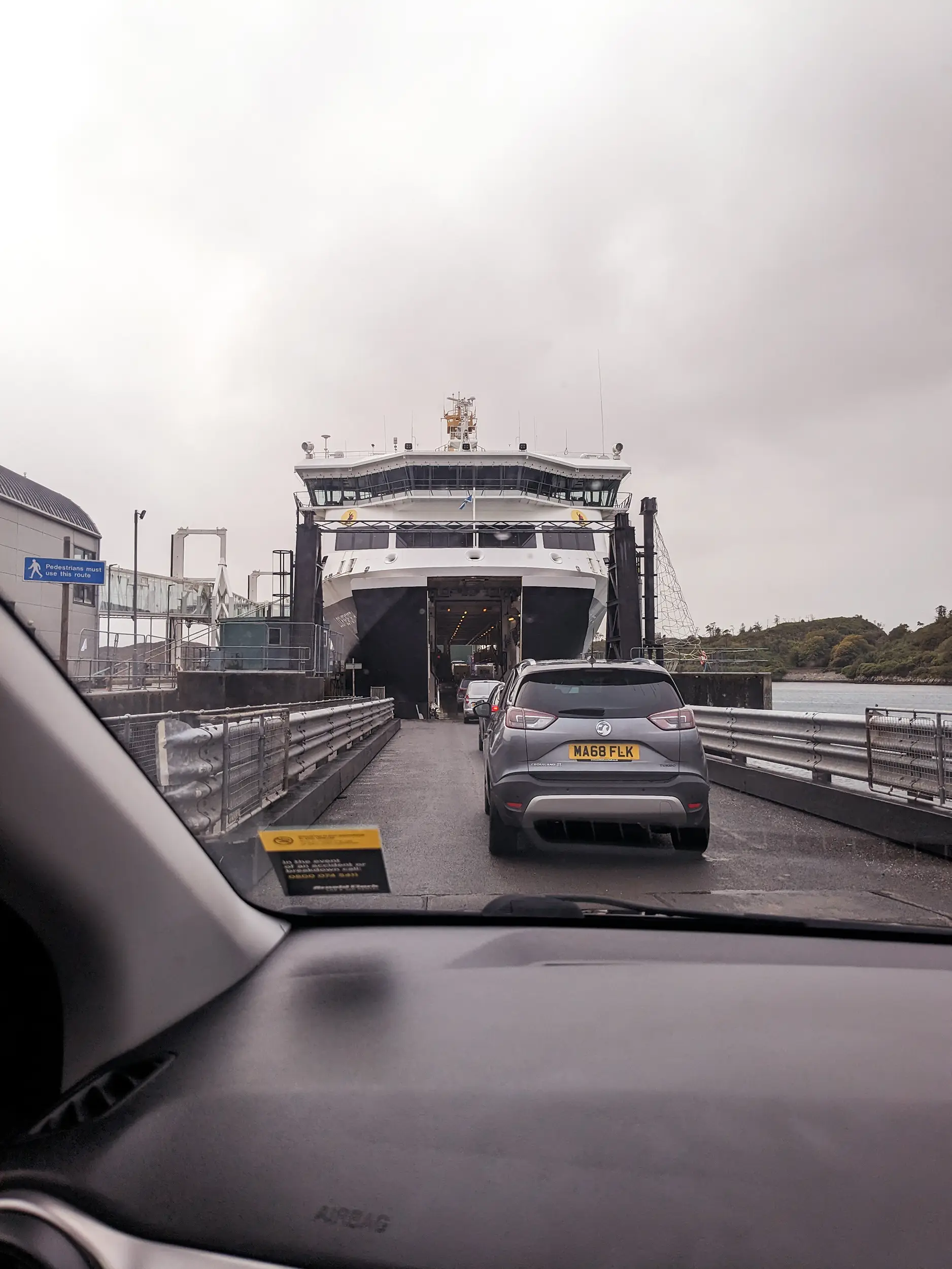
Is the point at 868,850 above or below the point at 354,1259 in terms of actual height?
below

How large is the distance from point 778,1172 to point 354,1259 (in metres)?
0.67

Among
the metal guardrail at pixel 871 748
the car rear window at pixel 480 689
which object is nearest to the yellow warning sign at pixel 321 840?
the metal guardrail at pixel 871 748

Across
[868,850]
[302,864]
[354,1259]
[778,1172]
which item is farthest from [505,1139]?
[868,850]

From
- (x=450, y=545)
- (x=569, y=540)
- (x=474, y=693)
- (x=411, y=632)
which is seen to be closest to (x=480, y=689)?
(x=474, y=693)

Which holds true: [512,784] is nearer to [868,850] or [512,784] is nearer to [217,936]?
[868,850]

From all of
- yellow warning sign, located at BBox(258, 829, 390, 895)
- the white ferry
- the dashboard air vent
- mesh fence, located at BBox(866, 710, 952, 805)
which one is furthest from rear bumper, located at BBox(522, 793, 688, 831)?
the white ferry

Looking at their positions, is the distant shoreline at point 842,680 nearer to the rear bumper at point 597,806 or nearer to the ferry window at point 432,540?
the rear bumper at point 597,806

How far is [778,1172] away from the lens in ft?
4.38

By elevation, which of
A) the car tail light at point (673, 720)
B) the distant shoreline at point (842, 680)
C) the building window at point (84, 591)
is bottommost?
the car tail light at point (673, 720)

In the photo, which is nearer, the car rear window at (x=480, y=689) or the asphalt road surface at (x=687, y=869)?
the asphalt road surface at (x=687, y=869)

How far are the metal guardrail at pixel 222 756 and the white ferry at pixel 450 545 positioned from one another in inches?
778

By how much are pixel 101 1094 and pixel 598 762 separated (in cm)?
424

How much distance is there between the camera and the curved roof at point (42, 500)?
5.24 feet

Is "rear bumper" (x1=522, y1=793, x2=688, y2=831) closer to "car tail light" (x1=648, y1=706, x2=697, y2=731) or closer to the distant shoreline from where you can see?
"car tail light" (x1=648, y1=706, x2=697, y2=731)
